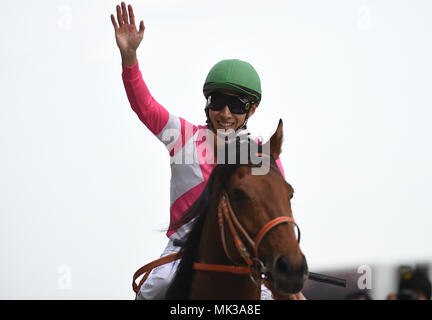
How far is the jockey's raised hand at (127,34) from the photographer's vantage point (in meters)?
3.83

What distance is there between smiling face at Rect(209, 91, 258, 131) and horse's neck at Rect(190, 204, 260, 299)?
1.29 metres

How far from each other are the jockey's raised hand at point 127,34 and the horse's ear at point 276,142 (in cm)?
128

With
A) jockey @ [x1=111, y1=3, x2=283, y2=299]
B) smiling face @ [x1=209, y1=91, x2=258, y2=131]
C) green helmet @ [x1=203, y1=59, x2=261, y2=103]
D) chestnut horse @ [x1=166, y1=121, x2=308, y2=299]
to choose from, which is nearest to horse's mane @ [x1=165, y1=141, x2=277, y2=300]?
chestnut horse @ [x1=166, y1=121, x2=308, y2=299]

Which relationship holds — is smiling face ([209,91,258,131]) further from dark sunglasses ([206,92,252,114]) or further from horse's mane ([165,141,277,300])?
horse's mane ([165,141,277,300])

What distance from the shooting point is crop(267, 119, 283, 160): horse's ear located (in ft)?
10.5

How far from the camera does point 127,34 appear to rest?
12.7 ft

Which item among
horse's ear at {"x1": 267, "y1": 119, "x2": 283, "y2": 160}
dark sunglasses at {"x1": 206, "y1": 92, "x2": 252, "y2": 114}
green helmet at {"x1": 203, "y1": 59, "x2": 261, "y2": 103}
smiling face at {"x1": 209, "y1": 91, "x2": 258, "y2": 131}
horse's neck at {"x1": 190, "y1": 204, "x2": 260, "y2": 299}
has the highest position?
green helmet at {"x1": 203, "y1": 59, "x2": 261, "y2": 103}

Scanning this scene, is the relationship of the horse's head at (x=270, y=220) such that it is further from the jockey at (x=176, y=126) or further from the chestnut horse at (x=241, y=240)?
the jockey at (x=176, y=126)

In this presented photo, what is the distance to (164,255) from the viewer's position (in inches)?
152

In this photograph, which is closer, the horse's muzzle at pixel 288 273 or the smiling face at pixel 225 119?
the horse's muzzle at pixel 288 273

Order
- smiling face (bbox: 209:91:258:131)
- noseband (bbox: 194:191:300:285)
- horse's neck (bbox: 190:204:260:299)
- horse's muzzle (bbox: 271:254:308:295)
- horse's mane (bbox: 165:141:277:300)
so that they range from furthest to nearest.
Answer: smiling face (bbox: 209:91:258:131) → horse's mane (bbox: 165:141:277:300) → horse's neck (bbox: 190:204:260:299) → noseband (bbox: 194:191:300:285) → horse's muzzle (bbox: 271:254:308:295)

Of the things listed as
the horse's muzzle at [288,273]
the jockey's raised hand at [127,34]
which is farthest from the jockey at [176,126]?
the horse's muzzle at [288,273]
